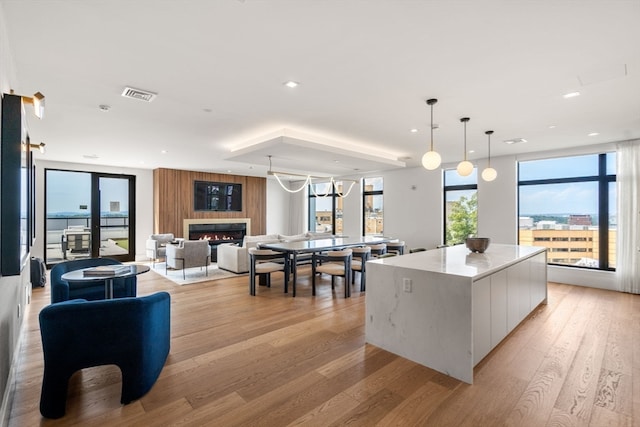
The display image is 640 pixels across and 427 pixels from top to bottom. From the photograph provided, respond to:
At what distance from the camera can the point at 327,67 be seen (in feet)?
9.02

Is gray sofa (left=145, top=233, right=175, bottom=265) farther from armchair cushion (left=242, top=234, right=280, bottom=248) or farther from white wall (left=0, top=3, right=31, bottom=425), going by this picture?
white wall (left=0, top=3, right=31, bottom=425)

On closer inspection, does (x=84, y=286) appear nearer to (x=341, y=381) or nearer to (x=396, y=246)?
(x=341, y=381)

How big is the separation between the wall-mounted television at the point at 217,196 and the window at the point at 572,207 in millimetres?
8099

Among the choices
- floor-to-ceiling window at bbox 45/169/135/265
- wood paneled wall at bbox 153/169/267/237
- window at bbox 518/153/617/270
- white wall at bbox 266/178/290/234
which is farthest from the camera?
white wall at bbox 266/178/290/234

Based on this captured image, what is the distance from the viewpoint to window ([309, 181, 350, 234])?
1064 cm

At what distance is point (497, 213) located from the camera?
22.4 ft

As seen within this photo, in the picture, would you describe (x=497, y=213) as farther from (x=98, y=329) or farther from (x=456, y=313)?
→ (x=98, y=329)

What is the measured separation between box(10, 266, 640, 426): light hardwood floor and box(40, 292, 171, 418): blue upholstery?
5.6 inches

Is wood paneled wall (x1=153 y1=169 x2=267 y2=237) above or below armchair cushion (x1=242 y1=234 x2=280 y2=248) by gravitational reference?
above

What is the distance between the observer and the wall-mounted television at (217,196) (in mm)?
9662

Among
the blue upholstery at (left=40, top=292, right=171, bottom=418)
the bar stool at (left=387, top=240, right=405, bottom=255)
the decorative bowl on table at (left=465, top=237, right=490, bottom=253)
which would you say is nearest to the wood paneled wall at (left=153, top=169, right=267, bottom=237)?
the bar stool at (left=387, top=240, right=405, bottom=255)

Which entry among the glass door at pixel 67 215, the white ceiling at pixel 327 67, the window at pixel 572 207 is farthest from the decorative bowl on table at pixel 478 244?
the glass door at pixel 67 215

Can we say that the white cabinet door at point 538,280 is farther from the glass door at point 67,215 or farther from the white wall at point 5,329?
the glass door at point 67,215

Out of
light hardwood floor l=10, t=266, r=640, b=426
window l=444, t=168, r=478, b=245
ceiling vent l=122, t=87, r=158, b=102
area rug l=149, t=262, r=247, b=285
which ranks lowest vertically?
light hardwood floor l=10, t=266, r=640, b=426
